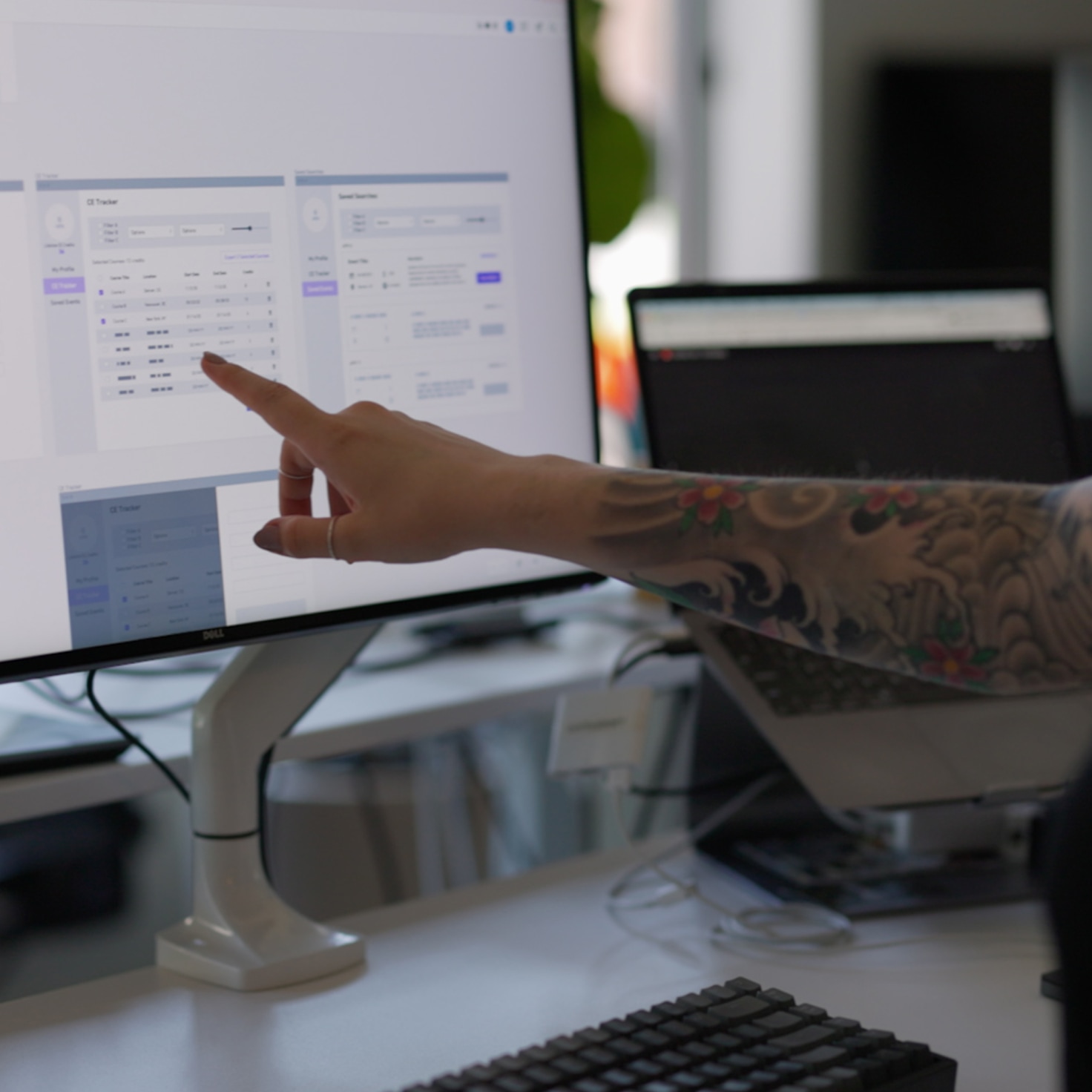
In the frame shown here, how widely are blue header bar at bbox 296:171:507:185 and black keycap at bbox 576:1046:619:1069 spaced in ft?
1.56

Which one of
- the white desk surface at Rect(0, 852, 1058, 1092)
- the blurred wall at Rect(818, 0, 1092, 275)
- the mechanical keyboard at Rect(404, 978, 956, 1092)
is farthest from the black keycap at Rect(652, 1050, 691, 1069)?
the blurred wall at Rect(818, 0, 1092, 275)

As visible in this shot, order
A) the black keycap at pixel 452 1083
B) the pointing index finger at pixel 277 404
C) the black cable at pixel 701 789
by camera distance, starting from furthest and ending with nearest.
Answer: the black cable at pixel 701 789 < the pointing index finger at pixel 277 404 < the black keycap at pixel 452 1083

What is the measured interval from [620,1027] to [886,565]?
0.77 ft

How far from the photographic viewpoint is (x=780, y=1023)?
1.86ft

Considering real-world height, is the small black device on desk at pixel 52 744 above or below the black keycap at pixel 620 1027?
above

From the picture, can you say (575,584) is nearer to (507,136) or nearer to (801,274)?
(507,136)

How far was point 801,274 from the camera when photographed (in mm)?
2344

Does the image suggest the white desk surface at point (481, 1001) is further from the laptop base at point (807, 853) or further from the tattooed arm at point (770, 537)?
the tattooed arm at point (770, 537)

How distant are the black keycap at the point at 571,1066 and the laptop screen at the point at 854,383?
45 cm

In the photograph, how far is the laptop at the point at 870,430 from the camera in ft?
2.76

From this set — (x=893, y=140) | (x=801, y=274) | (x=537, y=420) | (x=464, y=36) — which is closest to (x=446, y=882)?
(x=537, y=420)

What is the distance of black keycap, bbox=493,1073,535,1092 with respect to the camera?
1.65 ft

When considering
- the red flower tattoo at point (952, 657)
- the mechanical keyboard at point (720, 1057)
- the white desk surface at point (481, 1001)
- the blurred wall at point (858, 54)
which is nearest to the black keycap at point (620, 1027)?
the mechanical keyboard at point (720, 1057)

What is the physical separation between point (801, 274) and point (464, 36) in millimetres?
1669
